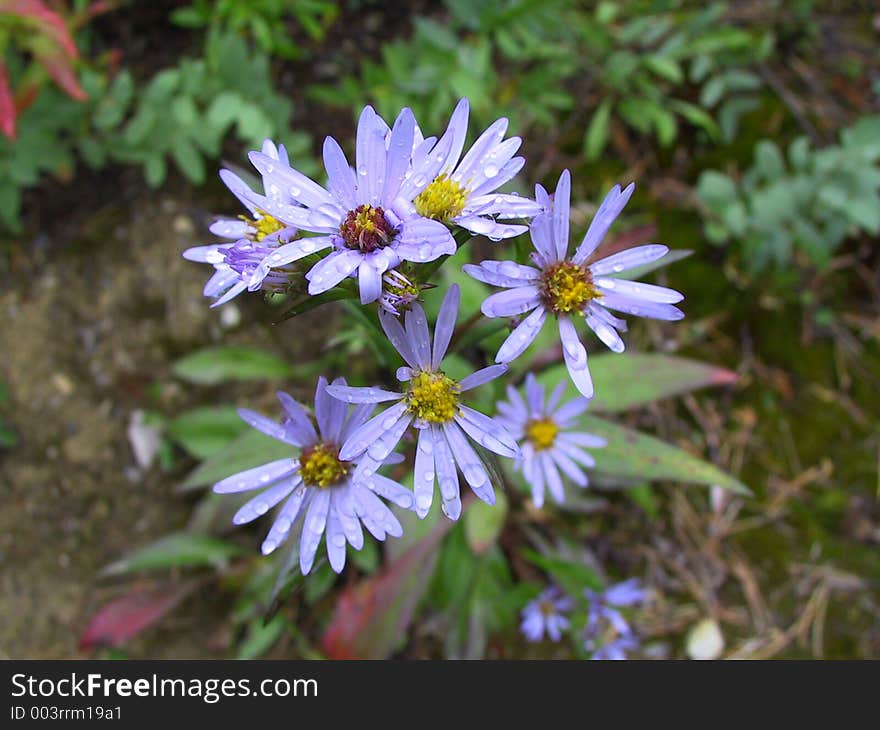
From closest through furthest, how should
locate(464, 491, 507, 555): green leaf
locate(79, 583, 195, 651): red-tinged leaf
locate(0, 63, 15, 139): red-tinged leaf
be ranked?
1. locate(0, 63, 15, 139): red-tinged leaf
2. locate(464, 491, 507, 555): green leaf
3. locate(79, 583, 195, 651): red-tinged leaf

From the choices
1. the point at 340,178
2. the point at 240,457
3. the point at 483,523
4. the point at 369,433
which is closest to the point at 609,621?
the point at 483,523

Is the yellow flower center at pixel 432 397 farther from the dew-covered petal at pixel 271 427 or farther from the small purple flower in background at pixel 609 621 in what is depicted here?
the small purple flower in background at pixel 609 621

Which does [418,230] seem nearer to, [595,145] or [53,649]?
[595,145]

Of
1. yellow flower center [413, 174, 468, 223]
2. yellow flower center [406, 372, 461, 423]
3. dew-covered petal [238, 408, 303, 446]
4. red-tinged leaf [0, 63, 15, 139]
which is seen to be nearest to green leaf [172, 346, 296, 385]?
red-tinged leaf [0, 63, 15, 139]

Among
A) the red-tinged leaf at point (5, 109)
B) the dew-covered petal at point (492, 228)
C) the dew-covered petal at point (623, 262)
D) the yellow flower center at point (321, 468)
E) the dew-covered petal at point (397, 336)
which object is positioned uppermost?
the red-tinged leaf at point (5, 109)

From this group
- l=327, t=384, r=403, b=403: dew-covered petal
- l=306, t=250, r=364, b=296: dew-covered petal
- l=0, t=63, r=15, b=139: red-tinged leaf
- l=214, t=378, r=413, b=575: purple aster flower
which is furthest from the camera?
l=0, t=63, r=15, b=139: red-tinged leaf

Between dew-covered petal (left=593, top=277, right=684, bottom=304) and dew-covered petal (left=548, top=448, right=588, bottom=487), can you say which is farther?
dew-covered petal (left=548, top=448, right=588, bottom=487)

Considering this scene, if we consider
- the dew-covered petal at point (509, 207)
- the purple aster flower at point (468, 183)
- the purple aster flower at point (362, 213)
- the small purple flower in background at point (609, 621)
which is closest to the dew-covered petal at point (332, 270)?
the purple aster flower at point (362, 213)

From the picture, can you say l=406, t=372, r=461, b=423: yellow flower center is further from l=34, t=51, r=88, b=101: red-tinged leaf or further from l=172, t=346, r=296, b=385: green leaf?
l=34, t=51, r=88, b=101: red-tinged leaf
